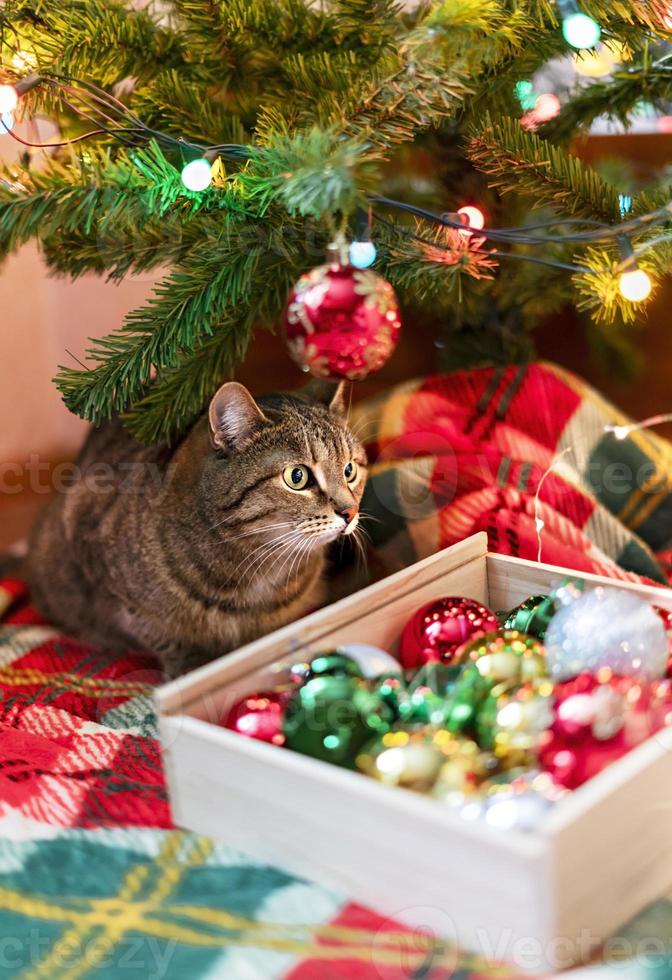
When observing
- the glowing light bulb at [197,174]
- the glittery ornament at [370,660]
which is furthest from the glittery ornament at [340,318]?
the glittery ornament at [370,660]

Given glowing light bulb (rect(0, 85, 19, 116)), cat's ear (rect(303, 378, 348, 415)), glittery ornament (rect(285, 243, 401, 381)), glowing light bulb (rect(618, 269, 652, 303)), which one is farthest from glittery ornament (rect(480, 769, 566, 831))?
glowing light bulb (rect(0, 85, 19, 116))

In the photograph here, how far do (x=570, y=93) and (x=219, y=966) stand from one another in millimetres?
1056

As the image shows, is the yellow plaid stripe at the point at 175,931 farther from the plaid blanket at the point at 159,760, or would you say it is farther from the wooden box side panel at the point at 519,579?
the wooden box side panel at the point at 519,579

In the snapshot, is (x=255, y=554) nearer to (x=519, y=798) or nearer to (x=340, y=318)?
(x=340, y=318)

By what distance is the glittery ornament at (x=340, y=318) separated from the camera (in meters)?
0.75

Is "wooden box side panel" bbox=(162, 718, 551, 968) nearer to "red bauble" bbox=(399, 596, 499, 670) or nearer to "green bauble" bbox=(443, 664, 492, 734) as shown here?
"green bauble" bbox=(443, 664, 492, 734)

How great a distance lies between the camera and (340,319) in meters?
0.76

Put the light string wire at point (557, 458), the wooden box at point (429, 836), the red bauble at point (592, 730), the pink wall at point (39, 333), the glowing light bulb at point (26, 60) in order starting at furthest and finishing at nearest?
the pink wall at point (39, 333) < the light string wire at point (557, 458) < the glowing light bulb at point (26, 60) < the red bauble at point (592, 730) < the wooden box at point (429, 836)

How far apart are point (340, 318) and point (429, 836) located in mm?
391

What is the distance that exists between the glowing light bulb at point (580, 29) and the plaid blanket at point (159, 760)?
1.62 feet

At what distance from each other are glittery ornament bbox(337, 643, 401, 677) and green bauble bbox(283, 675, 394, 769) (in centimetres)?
4

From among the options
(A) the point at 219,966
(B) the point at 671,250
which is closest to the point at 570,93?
(B) the point at 671,250

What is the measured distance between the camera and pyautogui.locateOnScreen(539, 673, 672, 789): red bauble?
2.27 ft

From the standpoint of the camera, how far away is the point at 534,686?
0.75m
